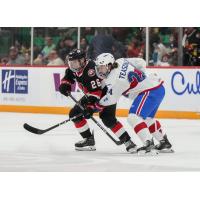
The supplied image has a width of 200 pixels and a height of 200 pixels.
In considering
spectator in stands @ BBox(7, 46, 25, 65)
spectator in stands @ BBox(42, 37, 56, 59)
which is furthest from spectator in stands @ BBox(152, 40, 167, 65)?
spectator in stands @ BBox(7, 46, 25, 65)

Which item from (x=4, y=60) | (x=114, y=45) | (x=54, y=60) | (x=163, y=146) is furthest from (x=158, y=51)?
(x=163, y=146)

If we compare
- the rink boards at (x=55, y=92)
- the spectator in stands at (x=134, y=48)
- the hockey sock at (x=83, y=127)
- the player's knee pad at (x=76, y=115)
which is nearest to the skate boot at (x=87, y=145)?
the hockey sock at (x=83, y=127)

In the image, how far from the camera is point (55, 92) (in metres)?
10.5

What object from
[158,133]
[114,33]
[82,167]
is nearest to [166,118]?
[114,33]

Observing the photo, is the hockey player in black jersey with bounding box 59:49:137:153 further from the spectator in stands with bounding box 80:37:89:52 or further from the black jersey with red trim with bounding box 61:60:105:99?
the spectator in stands with bounding box 80:37:89:52

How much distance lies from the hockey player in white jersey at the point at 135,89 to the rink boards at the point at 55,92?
3.45m

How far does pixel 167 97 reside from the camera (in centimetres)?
994

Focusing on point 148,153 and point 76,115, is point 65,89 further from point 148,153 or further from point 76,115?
point 148,153

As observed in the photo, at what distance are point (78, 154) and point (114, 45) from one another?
4071mm

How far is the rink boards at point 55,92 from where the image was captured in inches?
388

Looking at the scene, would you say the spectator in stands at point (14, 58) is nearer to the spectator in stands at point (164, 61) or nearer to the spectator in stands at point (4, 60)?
the spectator in stands at point (4, 60)

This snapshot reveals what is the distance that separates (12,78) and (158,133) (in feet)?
15.6

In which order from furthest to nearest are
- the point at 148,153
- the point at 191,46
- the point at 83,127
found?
the point at 191,46 < the point at 83,127 < the point at 148,153

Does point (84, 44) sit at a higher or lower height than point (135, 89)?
higher
